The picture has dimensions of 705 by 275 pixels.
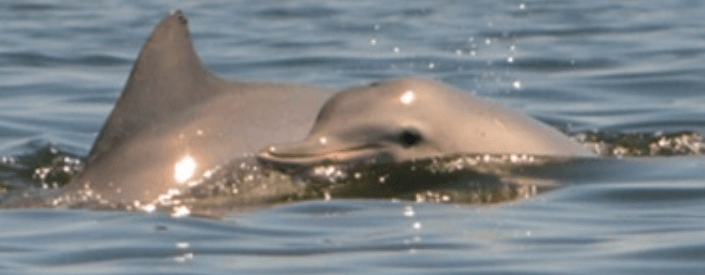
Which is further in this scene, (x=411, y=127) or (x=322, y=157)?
(x=411, y=127)

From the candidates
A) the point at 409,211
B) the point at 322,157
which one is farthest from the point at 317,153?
the point at 409,211

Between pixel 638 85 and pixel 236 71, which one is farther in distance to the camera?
pixel 236 71

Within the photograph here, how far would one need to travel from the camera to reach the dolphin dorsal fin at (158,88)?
10422 mm

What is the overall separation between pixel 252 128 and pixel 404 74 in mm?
7717

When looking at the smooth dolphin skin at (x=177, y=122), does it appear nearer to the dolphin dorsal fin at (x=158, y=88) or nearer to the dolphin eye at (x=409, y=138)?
the dolphin dorsal fin at (x=158, y=88)

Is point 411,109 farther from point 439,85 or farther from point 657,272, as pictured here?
point 657,272

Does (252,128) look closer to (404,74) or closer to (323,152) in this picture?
(323,152)

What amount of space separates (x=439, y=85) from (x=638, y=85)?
660 centimetres

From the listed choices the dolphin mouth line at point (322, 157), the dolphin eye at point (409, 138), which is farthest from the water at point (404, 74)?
the dolphin eye at point (409, 138)

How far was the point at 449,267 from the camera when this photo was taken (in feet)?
26.0

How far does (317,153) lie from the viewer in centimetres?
996

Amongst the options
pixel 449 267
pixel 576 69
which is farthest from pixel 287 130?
pixel 576 69

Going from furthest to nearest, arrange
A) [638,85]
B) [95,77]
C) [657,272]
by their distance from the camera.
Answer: [95,77]
[638,85]
[657,272]

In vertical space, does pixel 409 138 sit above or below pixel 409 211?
above
